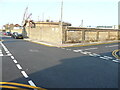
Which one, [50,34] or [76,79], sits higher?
[50,34]

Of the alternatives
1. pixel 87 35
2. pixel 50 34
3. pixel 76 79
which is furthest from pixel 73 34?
pixel 76 79

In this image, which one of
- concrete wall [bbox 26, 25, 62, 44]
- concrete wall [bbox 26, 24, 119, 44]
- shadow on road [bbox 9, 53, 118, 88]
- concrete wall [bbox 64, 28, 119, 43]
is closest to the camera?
shadow on road [bbox 9, 53, 118, 88]

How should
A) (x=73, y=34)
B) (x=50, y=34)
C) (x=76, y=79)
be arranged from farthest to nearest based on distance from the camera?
(x=50, y=34) → (x=73, y=34) → (x=76, y=79)

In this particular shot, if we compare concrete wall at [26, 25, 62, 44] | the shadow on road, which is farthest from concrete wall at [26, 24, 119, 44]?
the shadow on road

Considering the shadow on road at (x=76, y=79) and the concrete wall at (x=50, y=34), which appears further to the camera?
the concrete wall at (x=50, y=34)

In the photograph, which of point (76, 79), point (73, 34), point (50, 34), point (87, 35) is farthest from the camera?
point (87, 35)

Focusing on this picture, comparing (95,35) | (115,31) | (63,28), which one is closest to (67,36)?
(63,28)

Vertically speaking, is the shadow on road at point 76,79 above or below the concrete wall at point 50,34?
below

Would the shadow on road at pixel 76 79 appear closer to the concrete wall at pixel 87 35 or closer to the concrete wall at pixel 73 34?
the concrete wall at pixel 73 34

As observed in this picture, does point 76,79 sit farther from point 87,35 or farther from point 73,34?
point 87,35

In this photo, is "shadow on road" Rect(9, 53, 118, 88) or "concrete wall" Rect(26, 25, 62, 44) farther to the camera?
"concrete wall" Rect(26, 25, 62, 44)

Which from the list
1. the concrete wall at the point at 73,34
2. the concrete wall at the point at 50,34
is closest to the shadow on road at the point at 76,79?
the concrete wall at the point at 73,34

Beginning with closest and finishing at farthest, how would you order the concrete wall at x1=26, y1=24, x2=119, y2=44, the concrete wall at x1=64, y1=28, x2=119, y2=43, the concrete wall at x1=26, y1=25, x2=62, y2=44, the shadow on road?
the shadow on road → the concrete wall at x1=26, y1=24, x2=119, y2=44 → the concrete wall at x1=26, y1=25, x2=62, y2=44 → the concrete wall at x1=64, y1=28, x2=119, y2=43

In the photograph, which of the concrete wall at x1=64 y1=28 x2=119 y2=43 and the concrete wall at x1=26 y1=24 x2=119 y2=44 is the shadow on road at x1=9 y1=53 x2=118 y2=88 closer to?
the concrete wall at x1=26 y1=24 x2=119 y2=44
